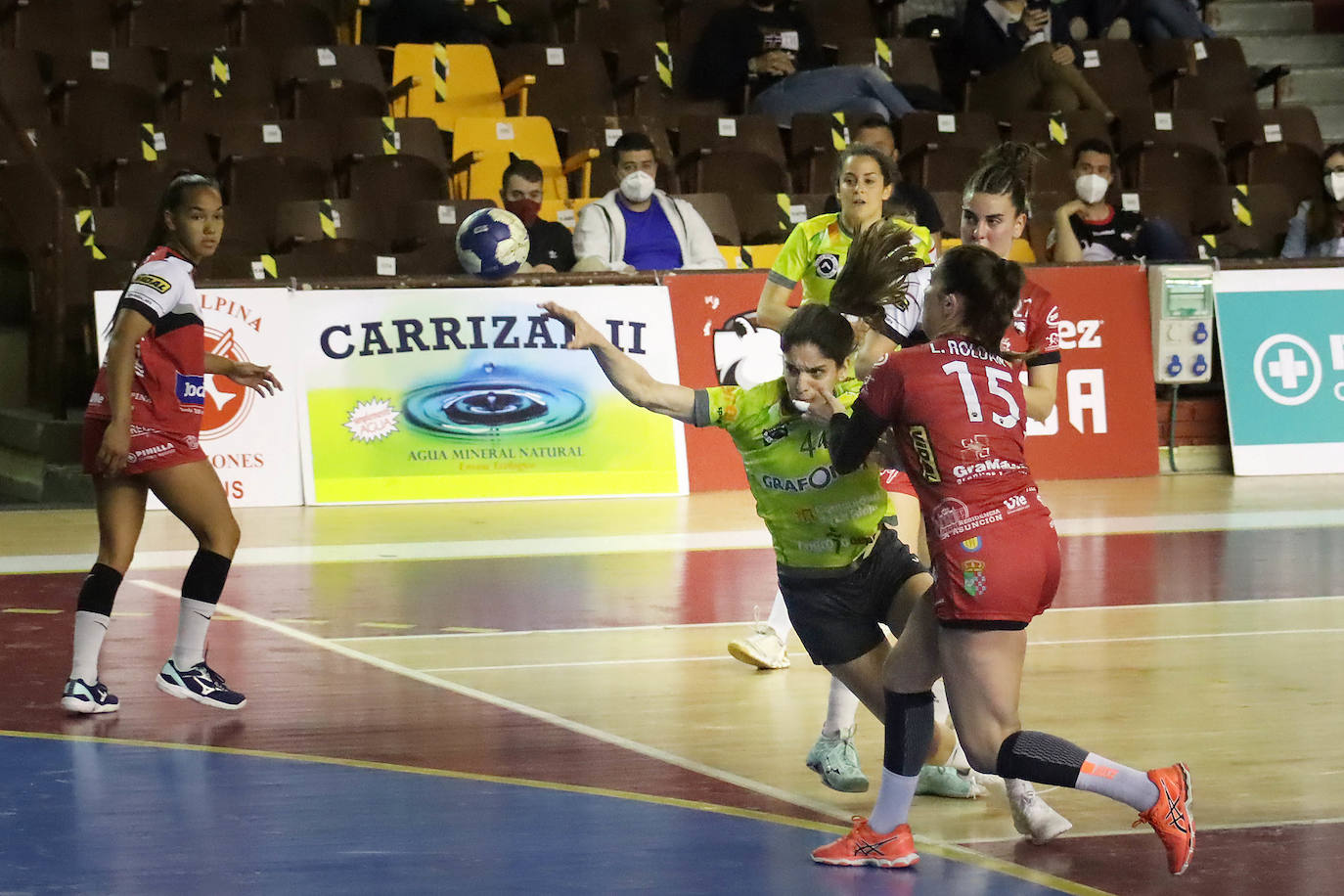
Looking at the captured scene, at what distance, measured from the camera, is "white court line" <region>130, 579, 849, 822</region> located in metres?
5.38

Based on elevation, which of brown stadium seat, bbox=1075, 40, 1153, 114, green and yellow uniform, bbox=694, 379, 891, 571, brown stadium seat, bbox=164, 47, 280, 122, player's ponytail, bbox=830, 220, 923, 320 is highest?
brown stadium seat, bbox=1075, 40, 1153, 114

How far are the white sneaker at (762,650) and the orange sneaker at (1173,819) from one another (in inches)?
107

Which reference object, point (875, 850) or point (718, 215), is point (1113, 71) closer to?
point (718, 215)

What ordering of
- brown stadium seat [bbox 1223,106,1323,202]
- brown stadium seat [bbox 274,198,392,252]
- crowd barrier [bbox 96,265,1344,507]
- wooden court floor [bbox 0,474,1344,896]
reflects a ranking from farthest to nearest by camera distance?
brown stadium seat [bbox 1223,106,1323,202] < brown stadium seat [bbox 274,198,392,252] < crowd barrier [bbox 96,265,1344,507] < wooden court floor [bbox 0,474,1344,896]

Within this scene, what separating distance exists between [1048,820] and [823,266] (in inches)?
98.3

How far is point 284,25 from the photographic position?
1491 cm

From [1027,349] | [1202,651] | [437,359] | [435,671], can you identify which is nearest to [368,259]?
[437,359]

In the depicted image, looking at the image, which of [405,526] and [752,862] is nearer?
[752,862]

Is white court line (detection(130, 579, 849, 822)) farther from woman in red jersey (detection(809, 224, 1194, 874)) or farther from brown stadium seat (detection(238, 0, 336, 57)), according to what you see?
brown stadium seat (detection(238, 0, 336, 57))

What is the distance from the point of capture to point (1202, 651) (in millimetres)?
7512

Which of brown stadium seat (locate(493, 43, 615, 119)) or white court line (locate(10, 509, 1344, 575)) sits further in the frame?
brown stadium seat (locate(493, 43, 615, 119))

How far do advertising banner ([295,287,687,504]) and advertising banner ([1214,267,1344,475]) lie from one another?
387cm

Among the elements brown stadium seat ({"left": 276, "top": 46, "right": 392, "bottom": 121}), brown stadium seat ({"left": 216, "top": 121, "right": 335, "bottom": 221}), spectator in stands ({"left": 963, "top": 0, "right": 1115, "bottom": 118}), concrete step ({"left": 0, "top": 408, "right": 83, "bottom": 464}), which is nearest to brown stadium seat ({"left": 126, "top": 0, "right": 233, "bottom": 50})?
brown stadium seat ({"left": 276, "top": 46, "right": 392, "bottom": 121})

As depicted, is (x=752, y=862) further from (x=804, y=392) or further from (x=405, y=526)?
(x=405, y=526)
